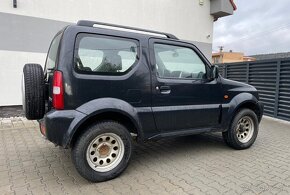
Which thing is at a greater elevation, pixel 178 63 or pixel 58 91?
pixel 178 63

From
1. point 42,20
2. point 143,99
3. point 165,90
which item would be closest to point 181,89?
point 165,90

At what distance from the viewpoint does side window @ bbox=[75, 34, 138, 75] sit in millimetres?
2859

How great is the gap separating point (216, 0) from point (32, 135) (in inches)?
353

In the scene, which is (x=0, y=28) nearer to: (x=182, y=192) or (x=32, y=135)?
(x=32, y=135)

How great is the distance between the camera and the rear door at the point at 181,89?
11.1ft

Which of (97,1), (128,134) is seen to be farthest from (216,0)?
(128,134)

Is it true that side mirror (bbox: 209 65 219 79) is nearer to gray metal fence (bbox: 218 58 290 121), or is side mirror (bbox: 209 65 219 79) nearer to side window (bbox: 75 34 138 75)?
side window (bbox: 75 34 138 75)

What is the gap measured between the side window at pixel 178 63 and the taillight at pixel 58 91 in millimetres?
1382

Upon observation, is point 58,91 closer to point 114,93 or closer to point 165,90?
point 114,93

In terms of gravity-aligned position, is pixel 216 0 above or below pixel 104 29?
above

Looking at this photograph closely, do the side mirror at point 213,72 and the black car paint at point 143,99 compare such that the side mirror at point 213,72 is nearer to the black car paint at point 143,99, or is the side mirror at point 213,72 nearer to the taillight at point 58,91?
the black car paint at point 143,99

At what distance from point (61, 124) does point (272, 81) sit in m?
6.59

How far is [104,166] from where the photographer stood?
3045mm

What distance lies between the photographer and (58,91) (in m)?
2.69
